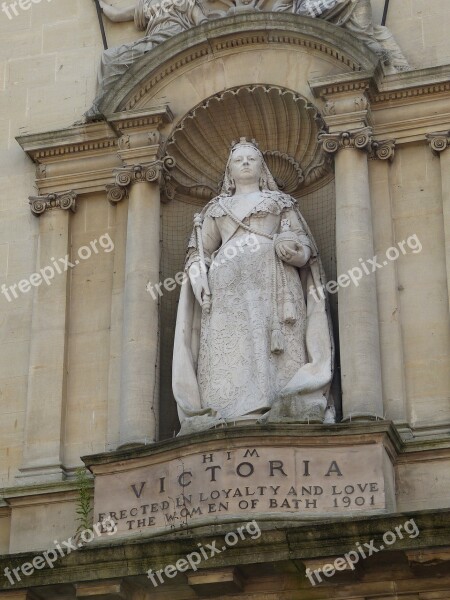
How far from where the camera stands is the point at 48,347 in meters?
15.0

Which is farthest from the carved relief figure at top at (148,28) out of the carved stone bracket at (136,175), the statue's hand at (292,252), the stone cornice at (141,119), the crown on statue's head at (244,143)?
the statue's hand at (292,252)

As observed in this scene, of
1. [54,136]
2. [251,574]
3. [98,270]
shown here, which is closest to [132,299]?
[98,270]

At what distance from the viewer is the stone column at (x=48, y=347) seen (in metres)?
14.5

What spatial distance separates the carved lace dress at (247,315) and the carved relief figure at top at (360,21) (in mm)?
1651

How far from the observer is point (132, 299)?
576 inches

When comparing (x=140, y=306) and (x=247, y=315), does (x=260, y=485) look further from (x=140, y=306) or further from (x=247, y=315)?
(x=140, y=306)

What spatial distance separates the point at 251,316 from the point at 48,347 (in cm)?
210

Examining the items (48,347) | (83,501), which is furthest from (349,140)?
(83,501)

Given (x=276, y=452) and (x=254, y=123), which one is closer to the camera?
(x=276, y=452)

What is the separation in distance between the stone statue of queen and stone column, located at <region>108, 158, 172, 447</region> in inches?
11.8

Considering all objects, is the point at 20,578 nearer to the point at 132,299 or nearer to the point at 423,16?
the point at 132,299

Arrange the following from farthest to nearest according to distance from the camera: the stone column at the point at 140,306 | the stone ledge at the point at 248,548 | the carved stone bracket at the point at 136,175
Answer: the carved stone bracket at the point at 136,175 < the stone column at the point at 140,306 < the stone ledge at the point at 248,548

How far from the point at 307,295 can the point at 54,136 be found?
123 inches

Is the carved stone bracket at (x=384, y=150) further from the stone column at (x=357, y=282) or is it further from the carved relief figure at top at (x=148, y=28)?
the carved relief figure at top at (x=148, y=28)
